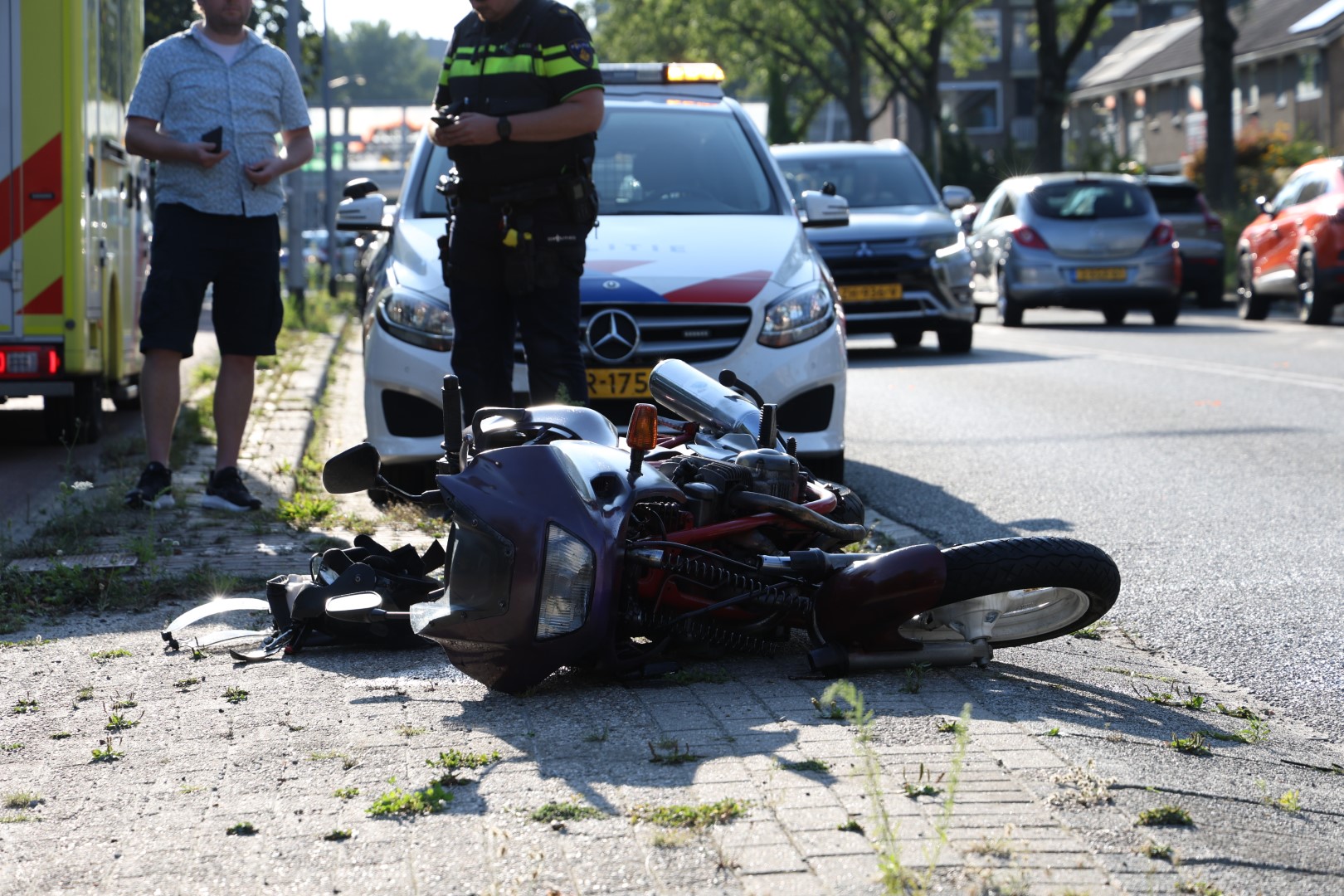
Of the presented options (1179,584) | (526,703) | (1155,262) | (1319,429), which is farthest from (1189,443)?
(1155,262)

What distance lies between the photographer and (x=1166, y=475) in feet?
25.9

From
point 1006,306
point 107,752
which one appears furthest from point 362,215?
point 1006,306

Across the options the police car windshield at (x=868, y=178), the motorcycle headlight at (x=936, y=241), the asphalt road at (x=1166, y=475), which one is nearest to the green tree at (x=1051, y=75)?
the police car windshield at (x=868, y=178)

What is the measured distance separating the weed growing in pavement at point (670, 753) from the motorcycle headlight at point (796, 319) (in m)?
3.69

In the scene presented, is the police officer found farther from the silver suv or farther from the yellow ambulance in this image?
the silver suv

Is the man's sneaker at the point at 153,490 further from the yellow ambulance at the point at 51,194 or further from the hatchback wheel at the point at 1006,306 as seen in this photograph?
the hatchback wheel at the point at 1006,306

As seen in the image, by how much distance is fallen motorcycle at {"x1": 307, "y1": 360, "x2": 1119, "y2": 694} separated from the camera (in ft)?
12.1

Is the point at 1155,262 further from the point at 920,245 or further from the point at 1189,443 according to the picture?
the point at 1189,443

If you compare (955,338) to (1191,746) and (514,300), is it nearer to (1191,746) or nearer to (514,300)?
(514,300)

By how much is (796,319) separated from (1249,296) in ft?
51.5

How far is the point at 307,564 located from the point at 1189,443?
5.11 meters

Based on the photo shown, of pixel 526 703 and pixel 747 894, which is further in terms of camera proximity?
pixel 526 703

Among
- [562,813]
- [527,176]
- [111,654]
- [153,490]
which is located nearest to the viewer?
[562,813]

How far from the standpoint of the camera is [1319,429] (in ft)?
31.4
